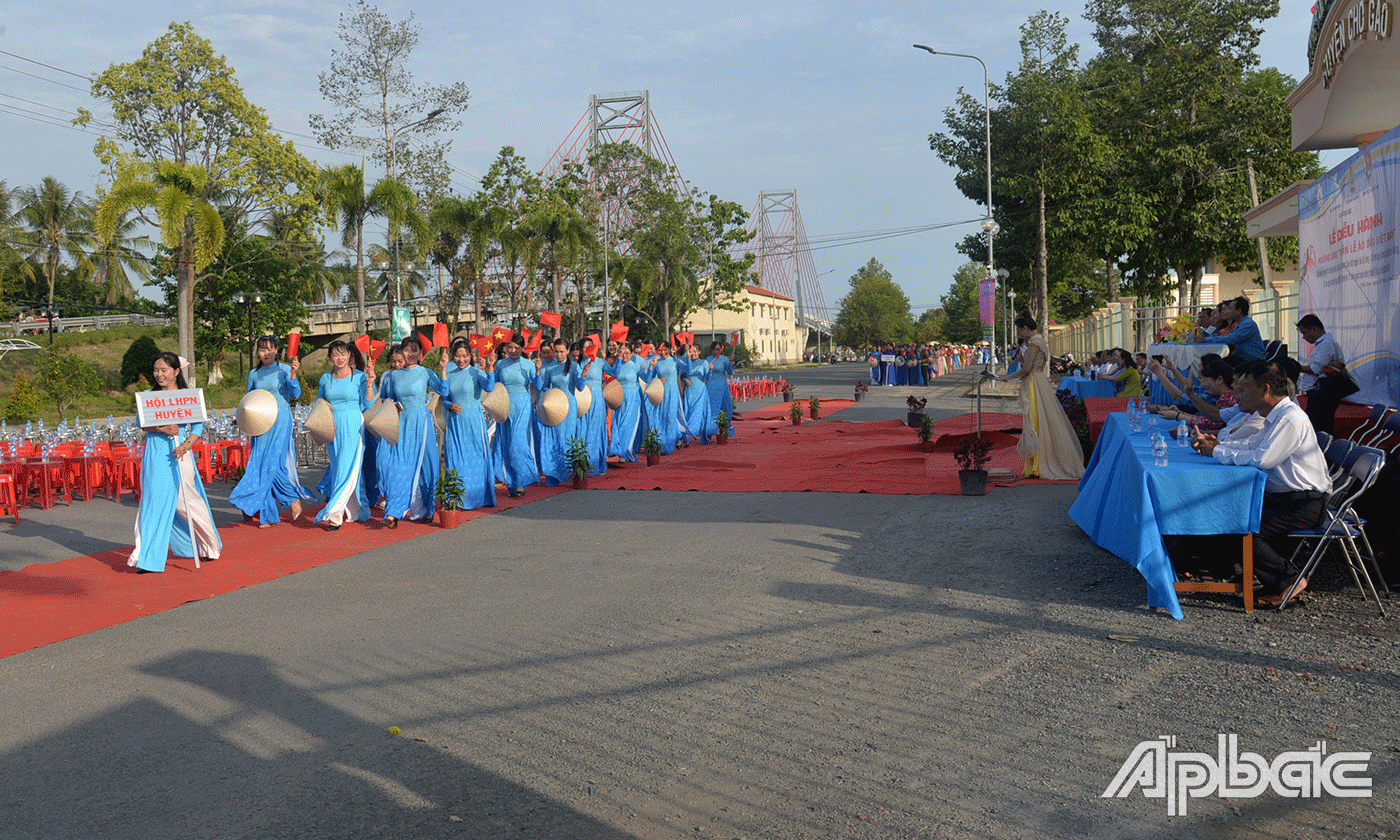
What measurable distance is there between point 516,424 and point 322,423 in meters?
2.72

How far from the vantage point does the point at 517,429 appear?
1152 cm

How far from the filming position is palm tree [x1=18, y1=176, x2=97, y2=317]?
50.2 m

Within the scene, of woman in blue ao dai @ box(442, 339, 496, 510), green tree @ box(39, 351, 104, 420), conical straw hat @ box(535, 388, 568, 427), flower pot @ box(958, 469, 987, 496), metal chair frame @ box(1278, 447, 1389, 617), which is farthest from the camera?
green tree @ box(39, 351, 104, 420)

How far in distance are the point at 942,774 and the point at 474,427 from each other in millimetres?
7526

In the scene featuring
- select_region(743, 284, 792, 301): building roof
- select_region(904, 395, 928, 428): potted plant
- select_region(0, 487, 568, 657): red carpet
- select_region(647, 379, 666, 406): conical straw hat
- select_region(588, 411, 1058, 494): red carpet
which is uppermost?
select_region(743, 284, 792, 301): building roof

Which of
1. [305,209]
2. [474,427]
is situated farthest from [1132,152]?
[305,209]

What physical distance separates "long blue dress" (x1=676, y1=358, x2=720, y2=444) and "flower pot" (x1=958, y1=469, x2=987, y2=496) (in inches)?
290

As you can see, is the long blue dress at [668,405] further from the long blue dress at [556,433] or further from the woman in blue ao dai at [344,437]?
the woman in blue ao dai at [344,437]

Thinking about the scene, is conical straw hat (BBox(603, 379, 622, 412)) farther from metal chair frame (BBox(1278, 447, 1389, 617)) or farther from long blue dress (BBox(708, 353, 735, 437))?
metal chair frame (BBox(1278, 447, 1389, 617))

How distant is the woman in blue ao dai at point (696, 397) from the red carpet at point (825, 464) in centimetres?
52

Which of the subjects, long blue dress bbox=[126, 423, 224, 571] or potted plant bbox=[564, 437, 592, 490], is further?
potted plant bbox=[564, 437, 592, 490]

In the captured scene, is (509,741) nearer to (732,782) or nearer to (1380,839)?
(732,782)

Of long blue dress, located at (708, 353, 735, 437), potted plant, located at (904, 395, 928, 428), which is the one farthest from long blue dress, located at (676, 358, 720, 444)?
potted plant, located at (904, 395, 928, 428)

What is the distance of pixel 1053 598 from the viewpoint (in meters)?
5.89
